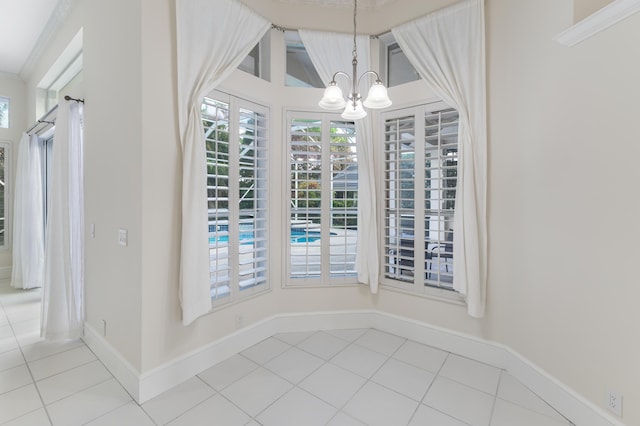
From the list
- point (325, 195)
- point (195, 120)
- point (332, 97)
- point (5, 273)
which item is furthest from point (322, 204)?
point (5, 273)

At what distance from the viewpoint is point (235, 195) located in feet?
8.50

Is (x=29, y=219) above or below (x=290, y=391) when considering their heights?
above

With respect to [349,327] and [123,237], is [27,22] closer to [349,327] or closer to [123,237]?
[123,237]

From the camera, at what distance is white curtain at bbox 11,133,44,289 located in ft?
14.1

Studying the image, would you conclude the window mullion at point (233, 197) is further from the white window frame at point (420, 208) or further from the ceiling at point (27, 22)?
the white window frame at point (420, 208)

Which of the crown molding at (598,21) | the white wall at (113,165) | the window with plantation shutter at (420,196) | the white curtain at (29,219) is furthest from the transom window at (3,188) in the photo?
the crown molding at (598,21)

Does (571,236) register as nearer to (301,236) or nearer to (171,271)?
(301,236)

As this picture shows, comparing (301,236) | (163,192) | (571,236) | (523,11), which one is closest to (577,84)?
(523,11)

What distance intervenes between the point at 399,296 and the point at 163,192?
238cm

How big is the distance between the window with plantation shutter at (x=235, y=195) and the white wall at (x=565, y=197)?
2.08 metres

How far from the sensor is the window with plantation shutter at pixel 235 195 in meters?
2.42

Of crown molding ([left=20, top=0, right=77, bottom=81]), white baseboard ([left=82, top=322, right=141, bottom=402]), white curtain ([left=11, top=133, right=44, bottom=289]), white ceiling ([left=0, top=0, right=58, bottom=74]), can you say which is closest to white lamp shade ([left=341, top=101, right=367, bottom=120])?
white baseboard ([left=82, top=322, right=141, bottom=402])

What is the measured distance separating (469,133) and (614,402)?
6.40 ft

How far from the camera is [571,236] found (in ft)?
6.21
